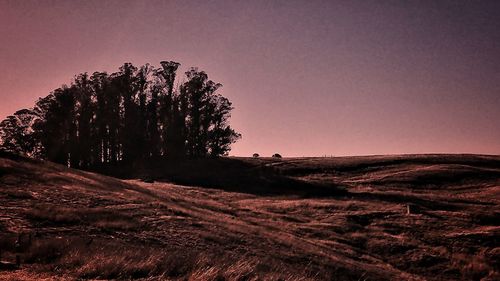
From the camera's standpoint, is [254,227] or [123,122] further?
[123,122]

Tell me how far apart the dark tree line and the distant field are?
18.2 meters

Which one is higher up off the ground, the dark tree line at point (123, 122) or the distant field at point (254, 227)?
the dark tree line at point (123, 122)

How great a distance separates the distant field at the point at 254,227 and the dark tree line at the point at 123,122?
18.2m

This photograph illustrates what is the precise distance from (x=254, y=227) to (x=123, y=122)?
59531 millimetres

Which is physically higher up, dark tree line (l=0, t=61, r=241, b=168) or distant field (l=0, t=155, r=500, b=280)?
dark tree line (l=0, t=61, r=241, b=168)

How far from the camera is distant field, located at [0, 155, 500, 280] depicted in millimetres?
13539

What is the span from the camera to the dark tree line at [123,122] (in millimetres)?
74812

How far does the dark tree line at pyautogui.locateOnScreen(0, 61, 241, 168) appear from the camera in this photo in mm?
74812

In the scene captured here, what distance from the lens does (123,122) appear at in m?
84.1

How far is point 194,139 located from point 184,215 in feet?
200

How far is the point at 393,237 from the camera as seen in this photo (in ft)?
118

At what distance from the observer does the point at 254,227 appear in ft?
101

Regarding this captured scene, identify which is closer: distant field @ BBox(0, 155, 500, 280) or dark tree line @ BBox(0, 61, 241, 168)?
distant field @ BBox(0, 155, 500, 280)

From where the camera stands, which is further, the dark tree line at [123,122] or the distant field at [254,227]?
the dark tree line at [123,122]
